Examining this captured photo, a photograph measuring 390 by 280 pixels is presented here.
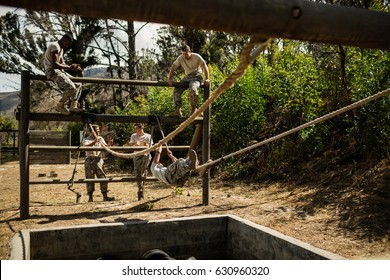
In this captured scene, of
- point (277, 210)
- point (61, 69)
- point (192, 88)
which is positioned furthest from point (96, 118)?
point (277, 210)

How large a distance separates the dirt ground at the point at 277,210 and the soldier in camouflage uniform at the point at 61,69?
181cm

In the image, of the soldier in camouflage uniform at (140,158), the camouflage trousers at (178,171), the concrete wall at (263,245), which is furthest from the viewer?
the soldier in camouflage uniform at (140,158)

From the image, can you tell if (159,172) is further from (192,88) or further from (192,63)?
(192,63)

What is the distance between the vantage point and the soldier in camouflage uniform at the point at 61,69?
5633 millimetres

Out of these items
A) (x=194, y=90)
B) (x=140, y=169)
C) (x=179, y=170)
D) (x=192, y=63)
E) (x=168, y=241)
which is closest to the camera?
(x=168, y=241)

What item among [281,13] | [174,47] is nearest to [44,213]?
[281,13]

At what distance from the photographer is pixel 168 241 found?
4.38 metres

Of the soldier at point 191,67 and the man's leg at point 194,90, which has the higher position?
the soldier at point 191,67

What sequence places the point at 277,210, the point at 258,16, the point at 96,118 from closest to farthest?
1. the point at 258,16
2. the point at 96,118
3. the point at 277,210

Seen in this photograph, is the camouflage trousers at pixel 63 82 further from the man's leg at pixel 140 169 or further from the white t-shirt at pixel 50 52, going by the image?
the man's leg at pixel 140 169

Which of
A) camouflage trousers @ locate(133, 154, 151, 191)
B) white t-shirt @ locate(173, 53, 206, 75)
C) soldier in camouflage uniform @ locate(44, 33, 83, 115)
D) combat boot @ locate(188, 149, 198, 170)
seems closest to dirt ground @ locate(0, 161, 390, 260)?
camouflage trousers @ locate(133, 154, 151, 191)

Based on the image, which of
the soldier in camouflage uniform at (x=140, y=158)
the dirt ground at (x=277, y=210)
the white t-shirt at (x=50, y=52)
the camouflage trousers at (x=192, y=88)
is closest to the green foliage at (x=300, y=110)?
the dirt ground at (x=277, y=210)

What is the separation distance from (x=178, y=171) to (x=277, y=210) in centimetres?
212

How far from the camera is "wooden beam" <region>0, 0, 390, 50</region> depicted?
102 centimetres
